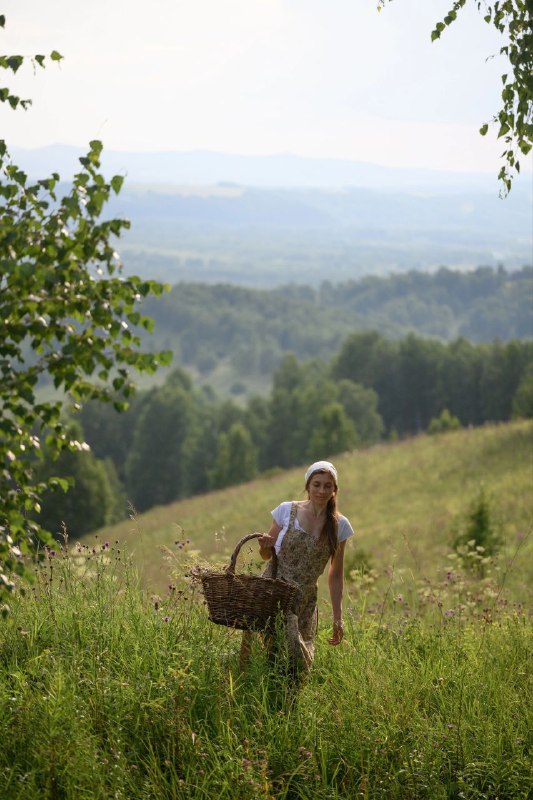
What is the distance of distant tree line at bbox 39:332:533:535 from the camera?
288 ft

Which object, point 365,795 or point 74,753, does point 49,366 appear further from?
point 365,795

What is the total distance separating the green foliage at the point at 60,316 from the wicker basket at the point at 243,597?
1464mm

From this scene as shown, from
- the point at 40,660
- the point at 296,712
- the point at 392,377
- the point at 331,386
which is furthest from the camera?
the point at 392,377

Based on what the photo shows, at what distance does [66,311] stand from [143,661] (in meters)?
2.41

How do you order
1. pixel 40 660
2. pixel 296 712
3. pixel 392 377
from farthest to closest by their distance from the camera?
pixel 392 377
pixel 40 660
pixel 296 712

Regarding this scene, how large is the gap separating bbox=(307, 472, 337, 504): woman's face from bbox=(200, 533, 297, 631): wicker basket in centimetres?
61

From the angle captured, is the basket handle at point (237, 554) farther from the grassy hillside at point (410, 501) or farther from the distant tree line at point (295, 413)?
the distant tree line at point (295, 413)

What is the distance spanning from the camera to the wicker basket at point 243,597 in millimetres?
5723

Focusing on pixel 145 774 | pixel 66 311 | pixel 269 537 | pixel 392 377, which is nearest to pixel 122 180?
pixel 66 311

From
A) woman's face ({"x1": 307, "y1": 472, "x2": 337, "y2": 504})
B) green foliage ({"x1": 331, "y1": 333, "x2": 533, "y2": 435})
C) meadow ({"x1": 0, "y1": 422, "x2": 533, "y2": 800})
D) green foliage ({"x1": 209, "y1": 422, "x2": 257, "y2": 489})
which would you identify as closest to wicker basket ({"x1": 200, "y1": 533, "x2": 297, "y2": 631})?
meadow ({"x1": 0, "y1": 422, "x2": 533, "y2": 800})

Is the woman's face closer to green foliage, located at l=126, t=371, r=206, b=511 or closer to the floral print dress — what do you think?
the floral print dress

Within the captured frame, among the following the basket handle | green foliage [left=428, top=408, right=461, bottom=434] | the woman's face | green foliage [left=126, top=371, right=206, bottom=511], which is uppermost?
the woman's face

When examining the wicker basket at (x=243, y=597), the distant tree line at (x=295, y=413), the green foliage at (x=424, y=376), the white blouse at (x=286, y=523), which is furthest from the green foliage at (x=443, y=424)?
the wicker basket at (x=243, y=597)

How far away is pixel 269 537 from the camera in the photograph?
6141 millimetres
